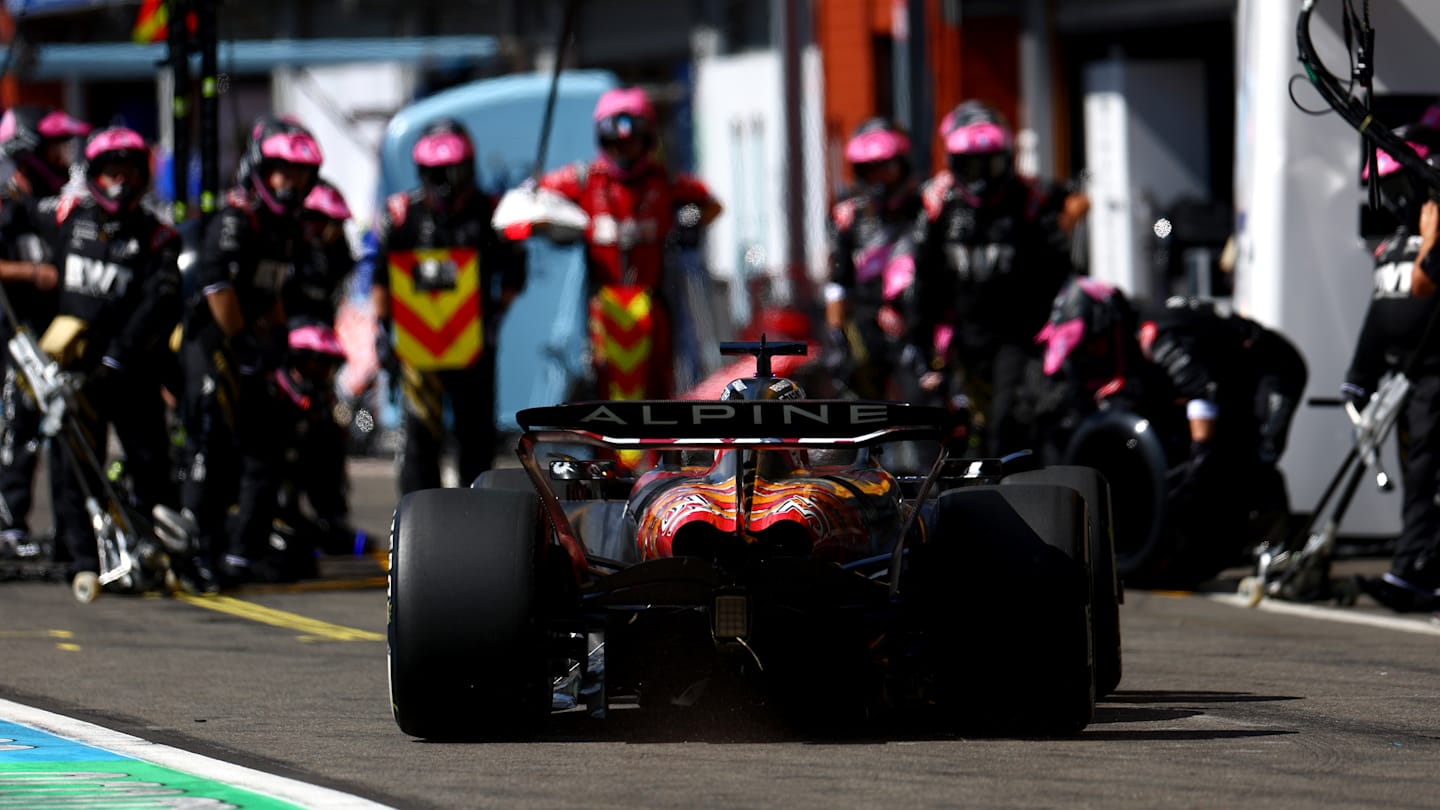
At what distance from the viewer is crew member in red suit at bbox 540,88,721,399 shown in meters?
15.9

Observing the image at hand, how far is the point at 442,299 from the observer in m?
14.8

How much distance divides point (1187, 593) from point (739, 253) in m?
14.3

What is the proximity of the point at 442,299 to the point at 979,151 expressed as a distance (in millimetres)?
2892

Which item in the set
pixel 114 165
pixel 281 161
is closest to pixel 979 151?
pixel 281 161

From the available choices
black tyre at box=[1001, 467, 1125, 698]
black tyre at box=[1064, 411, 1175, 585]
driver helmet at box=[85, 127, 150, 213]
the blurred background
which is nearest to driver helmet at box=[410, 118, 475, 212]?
the blurred background

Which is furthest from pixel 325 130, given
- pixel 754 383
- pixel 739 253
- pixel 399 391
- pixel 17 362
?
pixel 754 383

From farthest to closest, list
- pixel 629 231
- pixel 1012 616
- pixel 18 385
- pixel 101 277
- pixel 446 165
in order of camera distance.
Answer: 1. pixel 629 231
2. pixel 446 165
3. pixel 18 385
4. pixel 101 277
5. pixel 1012 616

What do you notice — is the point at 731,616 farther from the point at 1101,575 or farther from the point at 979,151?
the point at 979,151

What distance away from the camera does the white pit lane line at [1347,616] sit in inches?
451

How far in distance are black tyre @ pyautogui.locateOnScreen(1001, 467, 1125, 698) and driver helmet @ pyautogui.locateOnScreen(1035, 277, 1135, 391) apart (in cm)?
469

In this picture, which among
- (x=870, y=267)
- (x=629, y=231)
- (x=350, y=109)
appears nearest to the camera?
(x=629, y=231)

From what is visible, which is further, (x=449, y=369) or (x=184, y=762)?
(x=449, y=369)

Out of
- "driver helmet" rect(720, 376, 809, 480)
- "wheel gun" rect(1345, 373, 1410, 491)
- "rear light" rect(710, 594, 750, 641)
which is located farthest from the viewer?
"wheel gun" rect(1345, 373, 1410, 491)

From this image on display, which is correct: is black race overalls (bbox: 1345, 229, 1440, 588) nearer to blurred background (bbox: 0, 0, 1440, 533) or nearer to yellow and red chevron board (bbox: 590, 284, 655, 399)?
blurred background (bbox: 0, 0, 1440, 533)
